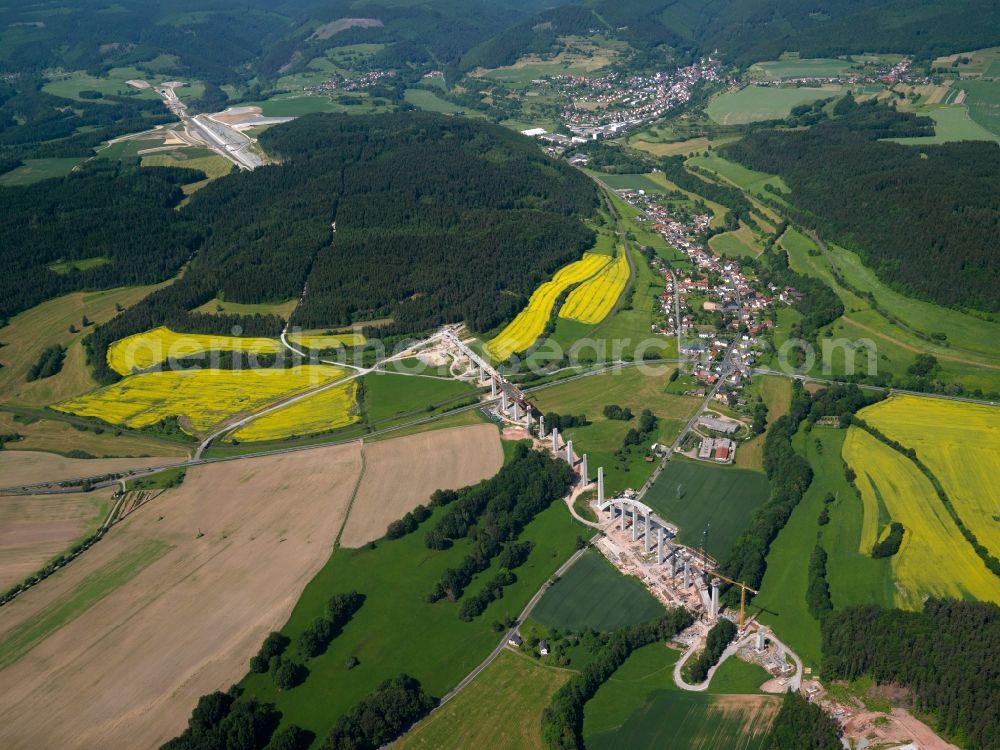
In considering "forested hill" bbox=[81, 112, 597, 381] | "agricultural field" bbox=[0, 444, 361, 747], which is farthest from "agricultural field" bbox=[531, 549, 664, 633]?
"forested hill" bbox=[81, 112, 597, 381]

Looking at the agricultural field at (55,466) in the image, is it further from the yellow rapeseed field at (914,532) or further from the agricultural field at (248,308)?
the yellow rapeseed field at (914,532)

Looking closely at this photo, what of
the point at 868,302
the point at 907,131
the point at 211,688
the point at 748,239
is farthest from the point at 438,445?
the point at 907,131

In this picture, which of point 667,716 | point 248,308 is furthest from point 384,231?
point 667,716

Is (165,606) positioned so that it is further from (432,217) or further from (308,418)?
(432,217)

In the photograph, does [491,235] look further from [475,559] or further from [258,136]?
[258,136]

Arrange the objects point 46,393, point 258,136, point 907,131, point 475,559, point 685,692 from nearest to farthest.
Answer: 1. point 685,692
2. point 475,559
3. point 46,393
4. point 907,131
5. point 258,136

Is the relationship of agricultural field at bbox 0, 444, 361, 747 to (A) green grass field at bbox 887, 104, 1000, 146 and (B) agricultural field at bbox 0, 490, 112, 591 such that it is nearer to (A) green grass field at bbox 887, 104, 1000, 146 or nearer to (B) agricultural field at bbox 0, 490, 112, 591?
(B) agricultural field at bbox 0, 490, 112, 591

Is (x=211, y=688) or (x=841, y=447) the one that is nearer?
(x=211, y=688)

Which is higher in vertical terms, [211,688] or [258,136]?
[258,136]
